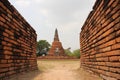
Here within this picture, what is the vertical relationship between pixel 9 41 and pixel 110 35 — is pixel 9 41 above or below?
above

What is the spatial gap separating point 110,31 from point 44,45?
49181 mm

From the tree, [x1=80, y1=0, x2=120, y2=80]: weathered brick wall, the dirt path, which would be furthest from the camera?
the tree

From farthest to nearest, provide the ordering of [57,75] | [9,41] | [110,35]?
[57,75], [9,41], [110,35]

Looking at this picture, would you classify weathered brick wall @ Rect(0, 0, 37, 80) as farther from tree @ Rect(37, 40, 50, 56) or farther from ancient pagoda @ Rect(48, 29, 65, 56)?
tree @ Rect(37, 40, 50, 56)

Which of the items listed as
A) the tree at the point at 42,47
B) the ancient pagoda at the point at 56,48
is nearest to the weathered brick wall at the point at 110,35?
the ancient pagoda at the point at 56,48

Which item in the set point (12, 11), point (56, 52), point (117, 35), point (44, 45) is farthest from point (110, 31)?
point (44, 45)

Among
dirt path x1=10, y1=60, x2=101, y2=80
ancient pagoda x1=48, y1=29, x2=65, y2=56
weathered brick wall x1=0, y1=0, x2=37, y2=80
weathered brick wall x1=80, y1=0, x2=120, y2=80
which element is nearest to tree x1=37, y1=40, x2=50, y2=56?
ancient pagoda x1=48, y1=29, x2=65, y2=56

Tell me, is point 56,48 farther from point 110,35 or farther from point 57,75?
point 110,35

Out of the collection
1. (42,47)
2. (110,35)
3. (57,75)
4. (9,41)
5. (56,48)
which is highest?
(42,47)

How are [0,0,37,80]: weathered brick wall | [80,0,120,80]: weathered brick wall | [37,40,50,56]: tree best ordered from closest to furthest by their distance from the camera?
[80,0,120,80]: weathered brick wall < [0,0,37,80]: weathered brick wall < [37,40,50,56]: tree

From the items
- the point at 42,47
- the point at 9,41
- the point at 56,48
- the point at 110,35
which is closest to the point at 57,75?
the point at 9,41

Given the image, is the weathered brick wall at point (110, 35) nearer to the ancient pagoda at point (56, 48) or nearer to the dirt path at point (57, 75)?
the dirt path at point (57, 75)

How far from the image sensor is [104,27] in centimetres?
470

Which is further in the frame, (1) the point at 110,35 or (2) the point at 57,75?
(2) the point at 57,75
